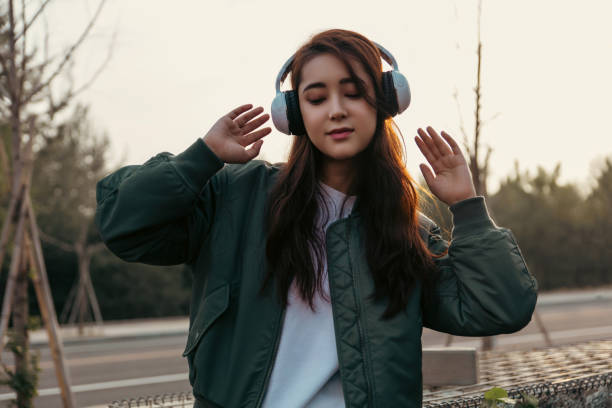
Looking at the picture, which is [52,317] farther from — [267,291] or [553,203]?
[553,203]

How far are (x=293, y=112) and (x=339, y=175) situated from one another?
20cm

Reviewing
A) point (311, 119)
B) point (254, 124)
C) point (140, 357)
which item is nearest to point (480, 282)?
point (311, 119)

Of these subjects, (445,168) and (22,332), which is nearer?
(445,168)

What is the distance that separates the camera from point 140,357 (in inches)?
433

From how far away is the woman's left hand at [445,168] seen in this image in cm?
167

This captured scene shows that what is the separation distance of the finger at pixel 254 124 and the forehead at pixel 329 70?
134 millimetres

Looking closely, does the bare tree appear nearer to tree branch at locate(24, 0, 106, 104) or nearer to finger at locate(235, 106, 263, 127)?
tree branch at locate(24, 0, 106, 104)

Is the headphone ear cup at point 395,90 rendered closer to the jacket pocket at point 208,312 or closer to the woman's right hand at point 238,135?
the woman's right hand at point 238,135

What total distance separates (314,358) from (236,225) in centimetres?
35

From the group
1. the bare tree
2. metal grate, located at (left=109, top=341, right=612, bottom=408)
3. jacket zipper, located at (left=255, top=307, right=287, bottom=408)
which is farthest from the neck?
the bare tree

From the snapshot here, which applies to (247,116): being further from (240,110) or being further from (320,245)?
(320,245)

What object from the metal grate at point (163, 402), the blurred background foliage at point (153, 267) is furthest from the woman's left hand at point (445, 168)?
the blurred background foliage at point (153, 267)

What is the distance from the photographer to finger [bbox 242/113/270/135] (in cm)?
162

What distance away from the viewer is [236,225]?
156 cm
